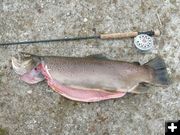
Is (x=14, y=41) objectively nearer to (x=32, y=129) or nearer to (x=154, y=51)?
(x=32, y=129)

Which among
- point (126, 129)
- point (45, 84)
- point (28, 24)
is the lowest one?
point (126, 129)

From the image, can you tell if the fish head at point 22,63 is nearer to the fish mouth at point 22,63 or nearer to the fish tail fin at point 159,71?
the fish mouth at point 22,63

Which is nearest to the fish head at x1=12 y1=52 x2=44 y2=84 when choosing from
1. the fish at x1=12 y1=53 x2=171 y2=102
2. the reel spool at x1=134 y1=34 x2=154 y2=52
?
the fish at x1=12 y1=53 x2=171 y2=102

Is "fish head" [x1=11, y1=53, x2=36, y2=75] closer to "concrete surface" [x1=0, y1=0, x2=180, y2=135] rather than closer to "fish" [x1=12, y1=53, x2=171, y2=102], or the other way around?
"fish" [x1=12, y1=53, x2=171, y2=102]

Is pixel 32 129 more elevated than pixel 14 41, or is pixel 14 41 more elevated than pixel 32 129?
pixel 14 41

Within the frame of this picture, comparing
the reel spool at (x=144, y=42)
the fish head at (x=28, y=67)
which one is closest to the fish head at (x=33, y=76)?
the fish head at (x=28, y=67)

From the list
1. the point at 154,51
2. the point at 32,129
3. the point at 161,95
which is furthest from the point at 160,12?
the point at 32,129
